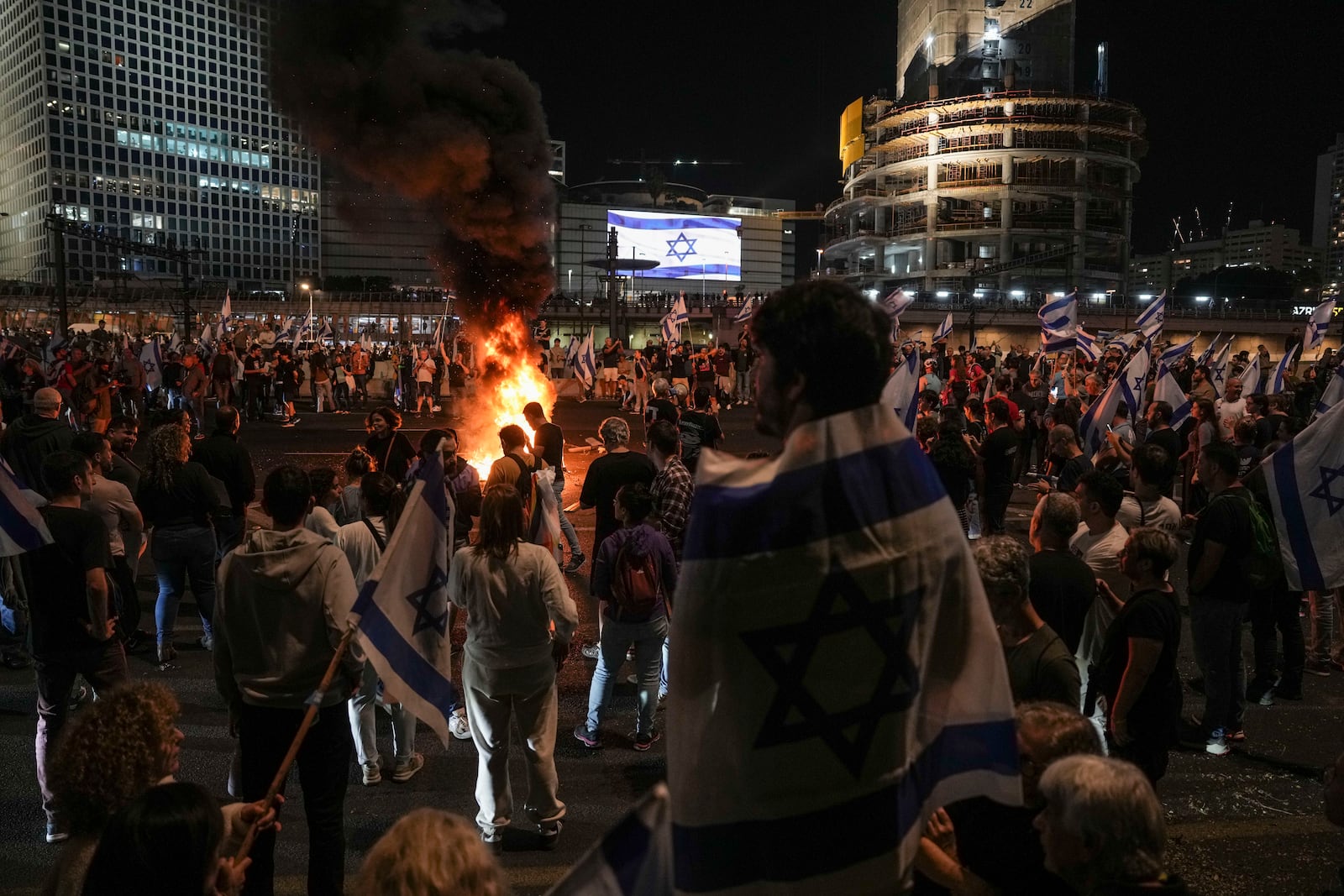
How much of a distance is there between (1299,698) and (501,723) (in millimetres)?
5618

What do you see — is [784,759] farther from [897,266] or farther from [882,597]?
[897,266]

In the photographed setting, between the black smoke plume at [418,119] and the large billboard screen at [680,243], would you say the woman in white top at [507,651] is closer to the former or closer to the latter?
the black smoke plume at [418,119]

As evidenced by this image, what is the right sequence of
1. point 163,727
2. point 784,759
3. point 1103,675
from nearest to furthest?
point 784,759
point 163,727
point 1103,675

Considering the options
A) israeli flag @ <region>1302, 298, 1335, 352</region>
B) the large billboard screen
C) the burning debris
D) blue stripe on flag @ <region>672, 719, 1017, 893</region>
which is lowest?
blue stripe on flag @ <region>672, 719, 1017, 893</region>

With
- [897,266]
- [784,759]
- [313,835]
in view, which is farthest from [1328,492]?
[897,266]

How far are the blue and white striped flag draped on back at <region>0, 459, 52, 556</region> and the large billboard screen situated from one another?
80.2m

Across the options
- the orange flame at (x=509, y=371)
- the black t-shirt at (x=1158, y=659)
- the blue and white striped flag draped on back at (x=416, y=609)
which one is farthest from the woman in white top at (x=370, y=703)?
the orange flame at (x=509, y=371)

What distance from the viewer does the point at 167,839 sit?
2.24 meters

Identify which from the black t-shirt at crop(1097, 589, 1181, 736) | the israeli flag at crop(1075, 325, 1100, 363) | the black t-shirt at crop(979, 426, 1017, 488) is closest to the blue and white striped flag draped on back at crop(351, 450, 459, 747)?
the black t-shirt at crop(1097, 589, 1181, 736)

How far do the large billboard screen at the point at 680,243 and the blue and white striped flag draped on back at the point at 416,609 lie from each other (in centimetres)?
8102

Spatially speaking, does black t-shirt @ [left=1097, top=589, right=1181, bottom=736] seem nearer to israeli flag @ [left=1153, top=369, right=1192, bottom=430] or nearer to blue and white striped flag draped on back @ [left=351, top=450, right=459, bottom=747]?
blue and white striped flag draped on back @ [left=351, top=450, right=459, bottom=747]

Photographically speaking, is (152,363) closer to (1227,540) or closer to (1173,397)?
(1173,397)

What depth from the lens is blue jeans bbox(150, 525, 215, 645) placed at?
22.9 ft

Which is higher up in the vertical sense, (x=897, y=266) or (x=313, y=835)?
(x=897, y=266)
